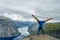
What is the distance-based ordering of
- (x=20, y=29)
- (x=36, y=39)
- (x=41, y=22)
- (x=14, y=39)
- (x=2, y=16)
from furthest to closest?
(x=2, y=16) < (x=20, y=29) < (x=14, y=39) < (x=41, y=22) < (x=36, y=39)

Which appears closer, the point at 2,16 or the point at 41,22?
the point at 41,22

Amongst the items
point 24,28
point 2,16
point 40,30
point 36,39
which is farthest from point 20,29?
point 36,39

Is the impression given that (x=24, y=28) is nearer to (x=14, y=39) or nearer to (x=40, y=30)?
(x=14, y=39)

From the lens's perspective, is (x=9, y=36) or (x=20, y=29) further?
(x=20, y=29)

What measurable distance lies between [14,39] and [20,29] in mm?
5640

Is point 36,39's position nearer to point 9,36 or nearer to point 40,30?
point 40,30

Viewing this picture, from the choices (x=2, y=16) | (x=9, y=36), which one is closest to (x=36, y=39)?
(x=9, y=36)

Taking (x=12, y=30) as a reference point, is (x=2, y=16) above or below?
above

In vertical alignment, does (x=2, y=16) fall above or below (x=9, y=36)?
above

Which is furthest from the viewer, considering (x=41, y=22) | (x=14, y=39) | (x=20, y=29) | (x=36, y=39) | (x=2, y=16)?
(x=2, y=16)

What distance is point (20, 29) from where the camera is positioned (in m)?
24.4

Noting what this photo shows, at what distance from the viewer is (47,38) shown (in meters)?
15.4

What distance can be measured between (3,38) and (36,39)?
5819 millimetres

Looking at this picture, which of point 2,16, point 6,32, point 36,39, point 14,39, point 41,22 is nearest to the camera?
point 36,39
